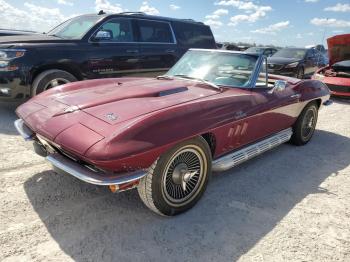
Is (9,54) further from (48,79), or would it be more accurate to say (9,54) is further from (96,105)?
(96,105)

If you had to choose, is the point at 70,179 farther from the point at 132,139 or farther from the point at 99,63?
the point at 99,63

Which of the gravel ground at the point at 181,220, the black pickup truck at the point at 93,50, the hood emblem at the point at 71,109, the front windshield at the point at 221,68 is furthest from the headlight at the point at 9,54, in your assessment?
the hood emblem at the point at 71,109

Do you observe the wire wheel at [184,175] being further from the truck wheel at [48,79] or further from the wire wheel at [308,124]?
the truck wheel at [48,79]

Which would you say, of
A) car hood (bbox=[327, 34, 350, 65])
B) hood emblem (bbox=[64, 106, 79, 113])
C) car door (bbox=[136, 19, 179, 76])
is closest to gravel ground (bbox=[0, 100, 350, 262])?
hood emblem (bbox=[64, 106, 79, 113])

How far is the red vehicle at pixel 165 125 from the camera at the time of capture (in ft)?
8.13

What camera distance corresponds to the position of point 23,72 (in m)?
5.39

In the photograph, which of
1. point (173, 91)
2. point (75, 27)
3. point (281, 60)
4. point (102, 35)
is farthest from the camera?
point (281, 60)

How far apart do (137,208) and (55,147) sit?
90 cm

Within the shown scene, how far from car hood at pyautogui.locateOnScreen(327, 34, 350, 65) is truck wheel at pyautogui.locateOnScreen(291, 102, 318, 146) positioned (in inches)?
173

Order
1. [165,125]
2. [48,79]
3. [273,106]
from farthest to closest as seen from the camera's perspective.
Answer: [48,79]
[273,106]
[165,125]

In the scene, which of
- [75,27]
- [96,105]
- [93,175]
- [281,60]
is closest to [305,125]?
[96,105]

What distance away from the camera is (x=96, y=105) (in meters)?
3.03

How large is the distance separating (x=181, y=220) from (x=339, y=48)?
8237mm

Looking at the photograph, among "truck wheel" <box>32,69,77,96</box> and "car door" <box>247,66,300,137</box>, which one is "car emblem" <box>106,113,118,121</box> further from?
"truck wheel" <box>32,69,77,96</box>
